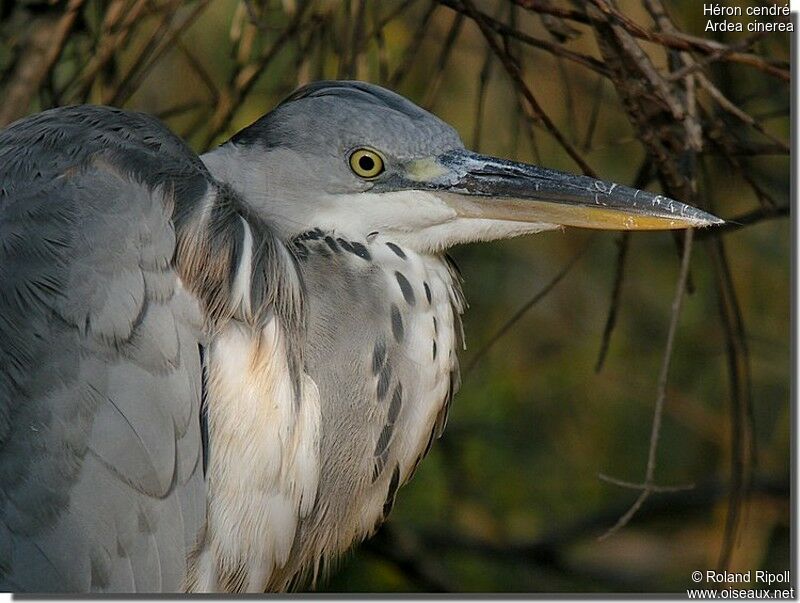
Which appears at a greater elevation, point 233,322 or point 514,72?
point 514,72

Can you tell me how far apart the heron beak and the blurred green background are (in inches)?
18.3

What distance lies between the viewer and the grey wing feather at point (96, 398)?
1.53 metres

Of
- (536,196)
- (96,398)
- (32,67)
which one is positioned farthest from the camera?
(32,67)

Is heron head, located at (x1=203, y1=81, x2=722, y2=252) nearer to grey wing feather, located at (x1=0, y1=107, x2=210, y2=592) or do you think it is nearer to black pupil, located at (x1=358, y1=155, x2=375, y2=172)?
black pupil, located at (x1=358, y1=155, x2=375, y2=172)

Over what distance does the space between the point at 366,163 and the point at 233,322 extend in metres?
0.30

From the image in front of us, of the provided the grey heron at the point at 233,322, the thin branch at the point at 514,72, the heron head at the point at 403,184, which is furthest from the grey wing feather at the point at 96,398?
the thin branch at the point at 514,72

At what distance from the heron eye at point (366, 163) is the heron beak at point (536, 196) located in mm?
46

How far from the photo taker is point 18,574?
4.99 ft

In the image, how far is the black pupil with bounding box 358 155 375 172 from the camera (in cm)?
174

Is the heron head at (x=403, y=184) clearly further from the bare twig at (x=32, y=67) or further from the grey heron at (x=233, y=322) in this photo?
the bare twig at (x=32, y=67)

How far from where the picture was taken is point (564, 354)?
3254mm

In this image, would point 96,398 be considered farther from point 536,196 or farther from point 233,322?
point 536,196

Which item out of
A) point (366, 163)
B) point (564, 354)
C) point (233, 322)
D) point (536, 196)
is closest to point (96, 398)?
point (233, 322)

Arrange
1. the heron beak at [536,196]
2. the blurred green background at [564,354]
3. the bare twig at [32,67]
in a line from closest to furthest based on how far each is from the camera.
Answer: the heron beak at [536,196] → the bare twig at [32,67] → the blurred green background at [564,354]
